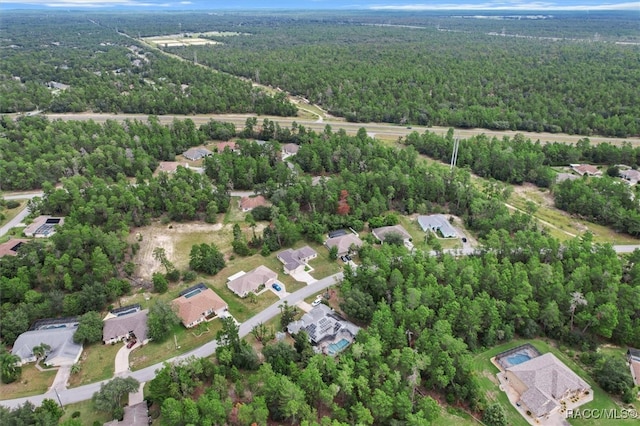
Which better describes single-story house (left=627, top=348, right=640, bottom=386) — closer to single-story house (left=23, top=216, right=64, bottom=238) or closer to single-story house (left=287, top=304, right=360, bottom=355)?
single-story house (left=287, top=304, right=360, bottom=355)

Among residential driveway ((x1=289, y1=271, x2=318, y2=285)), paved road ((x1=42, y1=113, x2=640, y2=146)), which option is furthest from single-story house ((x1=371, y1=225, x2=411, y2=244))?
paved road ((x1=42, y1=113, x2=640, y2=146))

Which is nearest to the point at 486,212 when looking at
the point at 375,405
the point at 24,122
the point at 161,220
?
the point at 375,405

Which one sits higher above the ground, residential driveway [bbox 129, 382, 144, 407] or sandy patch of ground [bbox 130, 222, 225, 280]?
sandy patch of ground [bbox 130, 222, 225, 280]

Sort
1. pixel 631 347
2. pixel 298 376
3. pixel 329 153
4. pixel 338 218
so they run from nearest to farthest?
pixel 298 376
pixel 631 347
pixel 338 218
pixel 329 153

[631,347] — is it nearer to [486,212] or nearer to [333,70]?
[486,212]

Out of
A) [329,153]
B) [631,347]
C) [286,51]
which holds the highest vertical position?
[286,51]

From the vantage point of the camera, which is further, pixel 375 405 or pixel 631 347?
pixel 631 347
